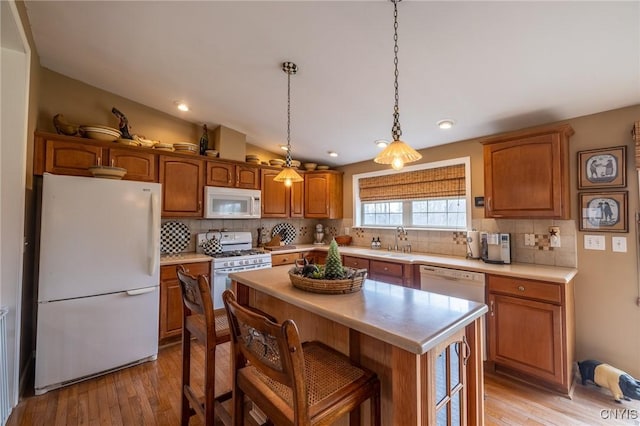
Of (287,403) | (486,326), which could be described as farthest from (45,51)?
(486,326)

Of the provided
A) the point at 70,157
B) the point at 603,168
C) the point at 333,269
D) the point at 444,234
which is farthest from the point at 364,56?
the point at 70,157

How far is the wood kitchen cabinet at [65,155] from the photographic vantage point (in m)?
2.46

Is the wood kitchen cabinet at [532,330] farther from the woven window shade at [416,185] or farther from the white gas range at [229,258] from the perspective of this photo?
the white gas range at [229,258]

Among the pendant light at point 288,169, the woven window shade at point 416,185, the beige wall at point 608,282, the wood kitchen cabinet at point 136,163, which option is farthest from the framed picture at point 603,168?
the wood kitchen cabinet at point 136,163

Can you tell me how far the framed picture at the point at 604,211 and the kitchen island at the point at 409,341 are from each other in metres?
1.81

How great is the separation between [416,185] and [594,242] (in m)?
1.76

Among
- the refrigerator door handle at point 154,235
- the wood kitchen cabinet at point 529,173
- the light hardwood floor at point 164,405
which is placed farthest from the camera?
the refrigerator door handle at point 154,235

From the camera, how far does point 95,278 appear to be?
7.70 feet

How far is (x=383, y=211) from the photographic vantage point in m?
4.15

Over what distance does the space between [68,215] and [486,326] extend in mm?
3532

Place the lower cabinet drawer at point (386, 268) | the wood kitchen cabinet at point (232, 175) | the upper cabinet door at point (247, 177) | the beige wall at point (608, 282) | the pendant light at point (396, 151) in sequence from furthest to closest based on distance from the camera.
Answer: the upper cabinet door at point (247, 177), the wood kitchen cabinet at point (232, 175), the lower cabinet drawer at point (386, 268), the beige wall at point (608, 282), the pendant light at point (396, 151)

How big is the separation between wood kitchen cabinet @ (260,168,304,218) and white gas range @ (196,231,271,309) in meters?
0.48

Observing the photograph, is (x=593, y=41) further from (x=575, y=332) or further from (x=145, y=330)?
(x=145, y=330)

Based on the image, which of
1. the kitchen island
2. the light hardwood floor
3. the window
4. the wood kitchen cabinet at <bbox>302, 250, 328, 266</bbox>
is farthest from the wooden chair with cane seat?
the wood kitchen cabinet at <bbox>302, 250, 328, 266</bbox>
